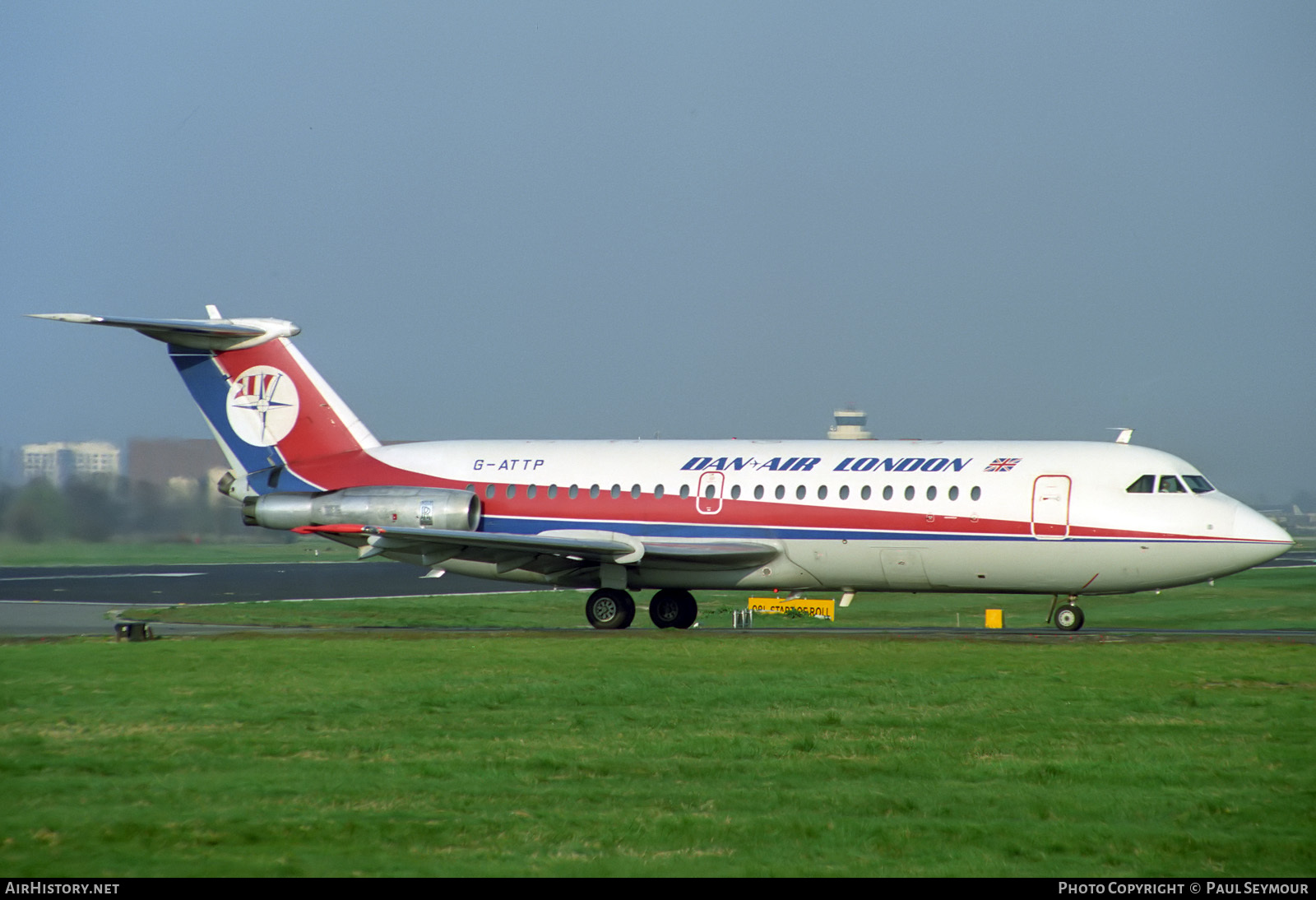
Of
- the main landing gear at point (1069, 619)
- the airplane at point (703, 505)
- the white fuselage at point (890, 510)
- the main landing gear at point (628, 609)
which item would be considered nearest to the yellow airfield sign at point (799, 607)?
the main landing gear at point (628, 609)

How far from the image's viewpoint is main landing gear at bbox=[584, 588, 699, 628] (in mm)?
29422

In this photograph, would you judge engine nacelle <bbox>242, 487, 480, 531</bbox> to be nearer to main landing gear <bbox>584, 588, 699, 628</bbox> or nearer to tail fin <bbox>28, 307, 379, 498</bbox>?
tail fin <bbox>28, 307, 379, 498</bbox>

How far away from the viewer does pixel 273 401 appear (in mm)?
32062

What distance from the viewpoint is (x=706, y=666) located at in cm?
2034

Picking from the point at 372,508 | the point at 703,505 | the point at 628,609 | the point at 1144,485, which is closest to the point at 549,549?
the point at 628,609

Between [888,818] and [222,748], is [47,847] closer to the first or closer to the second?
[222,748]

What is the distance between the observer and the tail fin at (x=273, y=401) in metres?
31.9

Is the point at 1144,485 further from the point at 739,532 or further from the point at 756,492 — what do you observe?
the point at 739,532

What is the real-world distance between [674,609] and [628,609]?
1.64 meters

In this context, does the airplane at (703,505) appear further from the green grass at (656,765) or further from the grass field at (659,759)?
the green grass at (656,765)

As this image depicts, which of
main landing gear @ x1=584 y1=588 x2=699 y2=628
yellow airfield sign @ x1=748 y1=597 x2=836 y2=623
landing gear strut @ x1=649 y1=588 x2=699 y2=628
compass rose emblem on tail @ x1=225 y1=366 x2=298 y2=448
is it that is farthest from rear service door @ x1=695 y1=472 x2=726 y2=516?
yellow airfield sign @ x1=748 y1=597 x2=836 y2=623

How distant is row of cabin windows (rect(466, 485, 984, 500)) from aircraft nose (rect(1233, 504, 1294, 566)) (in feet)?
14.7

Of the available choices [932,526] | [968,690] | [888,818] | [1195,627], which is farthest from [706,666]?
[1195,627]

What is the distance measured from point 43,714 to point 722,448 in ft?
54.8
